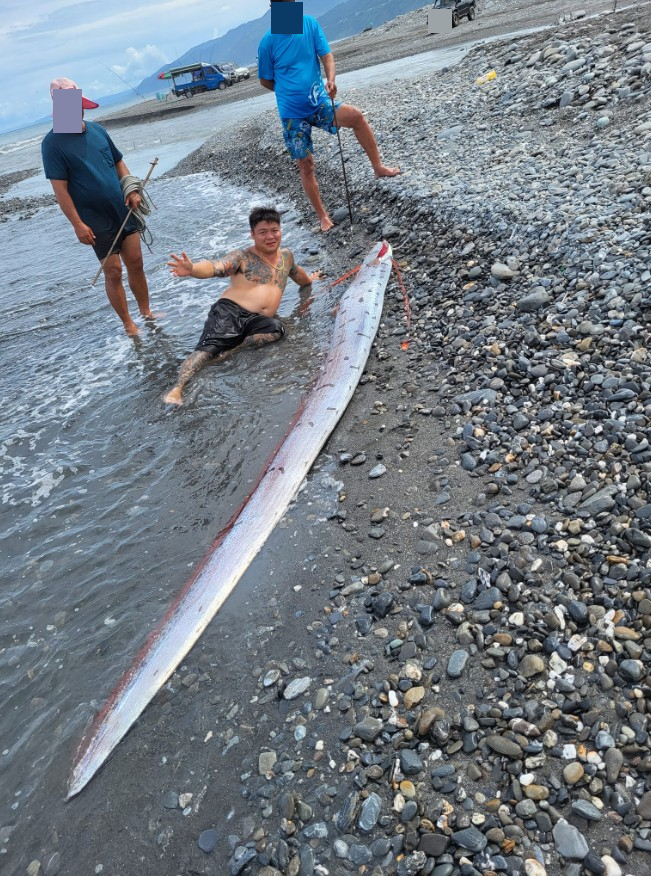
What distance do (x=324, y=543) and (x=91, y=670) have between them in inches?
58.4

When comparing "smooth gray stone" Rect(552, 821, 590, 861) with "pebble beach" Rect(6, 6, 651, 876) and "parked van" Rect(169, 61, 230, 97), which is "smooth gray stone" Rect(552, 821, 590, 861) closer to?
"pebble beach" Rect(6, 6, 651, 876)

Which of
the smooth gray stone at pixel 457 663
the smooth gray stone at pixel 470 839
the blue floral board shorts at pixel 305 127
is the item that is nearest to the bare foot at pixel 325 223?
the blue floral board shorts at pixel 305 127

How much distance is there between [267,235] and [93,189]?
70.9 inches

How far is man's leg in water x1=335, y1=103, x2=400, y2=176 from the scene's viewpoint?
7.25 m

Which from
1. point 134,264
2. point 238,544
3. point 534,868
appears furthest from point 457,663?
point 134,264

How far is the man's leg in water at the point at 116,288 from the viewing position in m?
6.46

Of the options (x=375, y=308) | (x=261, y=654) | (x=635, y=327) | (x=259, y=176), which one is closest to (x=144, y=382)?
(x=375, y=308)

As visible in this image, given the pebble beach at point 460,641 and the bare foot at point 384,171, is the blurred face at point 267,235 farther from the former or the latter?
the bare foot at point 384,171

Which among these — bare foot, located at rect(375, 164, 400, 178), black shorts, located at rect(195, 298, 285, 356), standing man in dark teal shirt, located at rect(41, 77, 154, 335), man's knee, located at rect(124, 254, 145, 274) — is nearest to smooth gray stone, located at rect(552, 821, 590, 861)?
black shorts, located at rect(195, 298, 285, 356)

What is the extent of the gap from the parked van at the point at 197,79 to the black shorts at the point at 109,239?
1907 inches

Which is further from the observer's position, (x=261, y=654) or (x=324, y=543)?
(x=324, y=543)

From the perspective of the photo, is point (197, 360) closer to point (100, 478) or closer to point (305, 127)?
point (100, 478)

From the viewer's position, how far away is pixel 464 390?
4.34 metres

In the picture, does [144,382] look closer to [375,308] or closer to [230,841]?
[375,308]
